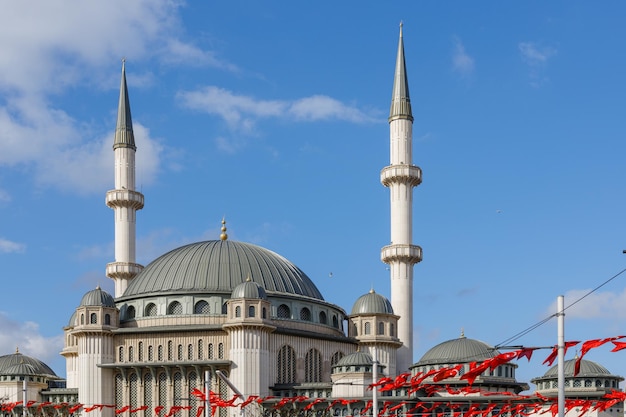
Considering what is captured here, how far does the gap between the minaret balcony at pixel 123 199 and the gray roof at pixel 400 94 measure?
2334cm

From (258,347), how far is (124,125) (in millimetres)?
29828

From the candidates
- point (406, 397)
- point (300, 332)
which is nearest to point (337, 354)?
point (300, 332)

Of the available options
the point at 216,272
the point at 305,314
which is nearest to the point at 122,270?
the point at 216,272

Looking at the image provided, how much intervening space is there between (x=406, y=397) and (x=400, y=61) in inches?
1268

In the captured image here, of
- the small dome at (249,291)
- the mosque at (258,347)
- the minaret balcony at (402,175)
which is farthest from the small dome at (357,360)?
the minaret balcony at (402,175)

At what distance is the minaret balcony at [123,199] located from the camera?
101 metres

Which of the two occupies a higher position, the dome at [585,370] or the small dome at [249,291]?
the small dome at [249,291]

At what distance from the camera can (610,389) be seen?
8075 cm

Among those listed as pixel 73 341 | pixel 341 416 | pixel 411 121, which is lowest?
pixel 341 416

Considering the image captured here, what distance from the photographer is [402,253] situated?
93688 mm

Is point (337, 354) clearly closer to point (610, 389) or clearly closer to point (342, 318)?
point (342, 318)

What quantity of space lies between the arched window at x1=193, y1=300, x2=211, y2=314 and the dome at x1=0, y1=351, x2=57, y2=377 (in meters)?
15.3

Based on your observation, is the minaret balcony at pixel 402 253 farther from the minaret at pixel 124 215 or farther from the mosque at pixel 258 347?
the minaret at pixel 124 215

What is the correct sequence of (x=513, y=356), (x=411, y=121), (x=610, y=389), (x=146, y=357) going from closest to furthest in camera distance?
1. (x=513, y=356)
2. (x=610, y=389)
3. (x=146, y=357)
4. (x=411, y=121)
